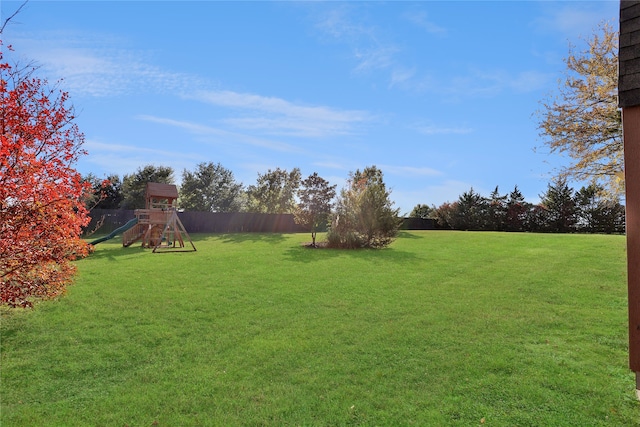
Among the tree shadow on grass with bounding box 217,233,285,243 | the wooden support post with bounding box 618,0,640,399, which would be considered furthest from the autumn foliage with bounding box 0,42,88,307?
the tree shadow on grass with bounding box 217,233,285,243

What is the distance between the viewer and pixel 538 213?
28.9 metres

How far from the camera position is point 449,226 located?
1316 inches

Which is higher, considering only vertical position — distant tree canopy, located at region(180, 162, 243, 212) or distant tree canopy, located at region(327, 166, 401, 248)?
distant tree canopy, located at region(180, 162, 243, 212)

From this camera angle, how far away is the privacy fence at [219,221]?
1136 inches

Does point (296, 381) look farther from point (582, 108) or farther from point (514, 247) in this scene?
point (582, 108)

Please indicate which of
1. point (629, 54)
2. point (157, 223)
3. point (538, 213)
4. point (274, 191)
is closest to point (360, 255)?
point (157, 223)

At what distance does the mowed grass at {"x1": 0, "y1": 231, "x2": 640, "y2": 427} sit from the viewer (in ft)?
13.7

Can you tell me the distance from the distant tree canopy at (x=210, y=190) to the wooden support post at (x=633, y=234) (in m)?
42.5

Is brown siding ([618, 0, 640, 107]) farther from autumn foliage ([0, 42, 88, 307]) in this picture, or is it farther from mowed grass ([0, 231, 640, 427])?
autumn foliage ([0, 42, 88, 307])

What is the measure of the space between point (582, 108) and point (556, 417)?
15025 millimetres

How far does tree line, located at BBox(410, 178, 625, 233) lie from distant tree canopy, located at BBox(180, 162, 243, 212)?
79.0ft

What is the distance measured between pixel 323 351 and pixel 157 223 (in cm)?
1494

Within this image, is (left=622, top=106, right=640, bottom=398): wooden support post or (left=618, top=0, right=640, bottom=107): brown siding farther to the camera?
(left=618, top=0, right=640, bottom=107): brown siding

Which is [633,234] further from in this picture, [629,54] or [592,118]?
[592,118]
